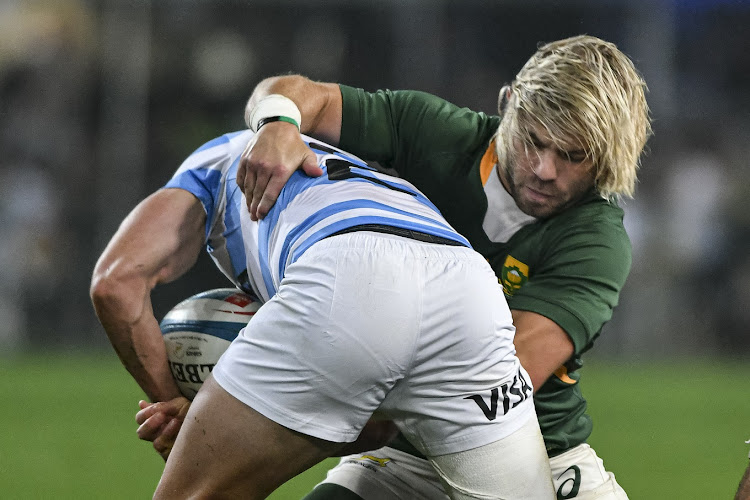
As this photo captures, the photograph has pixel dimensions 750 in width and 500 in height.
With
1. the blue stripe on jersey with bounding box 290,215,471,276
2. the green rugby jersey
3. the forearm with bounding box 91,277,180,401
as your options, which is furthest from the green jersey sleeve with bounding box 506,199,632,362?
the forearm with bounding box 91,277,180,401

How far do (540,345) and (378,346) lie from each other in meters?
0.80

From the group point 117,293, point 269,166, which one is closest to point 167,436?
point 117,293

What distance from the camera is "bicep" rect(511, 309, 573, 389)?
113 inches

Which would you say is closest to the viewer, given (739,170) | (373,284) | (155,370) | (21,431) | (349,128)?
(373,284)

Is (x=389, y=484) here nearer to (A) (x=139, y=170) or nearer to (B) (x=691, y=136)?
(A) (x=139, y=170)

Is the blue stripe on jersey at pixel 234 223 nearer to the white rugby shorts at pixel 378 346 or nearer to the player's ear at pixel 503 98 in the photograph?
the white rugby shorts at pixel 378 346

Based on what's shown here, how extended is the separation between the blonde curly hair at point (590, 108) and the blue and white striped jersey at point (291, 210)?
0.64m

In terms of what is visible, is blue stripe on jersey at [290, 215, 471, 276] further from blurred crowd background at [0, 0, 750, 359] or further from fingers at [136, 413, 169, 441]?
blurred crowd background at [0, 0, 750, 359]

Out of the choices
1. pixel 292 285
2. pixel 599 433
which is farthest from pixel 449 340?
pixel 599 433

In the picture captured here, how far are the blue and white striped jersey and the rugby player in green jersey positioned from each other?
0.69 feet

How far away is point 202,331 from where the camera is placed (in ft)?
9.87

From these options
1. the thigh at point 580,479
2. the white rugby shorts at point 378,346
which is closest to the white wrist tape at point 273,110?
the white rugby shorts at point 378,346

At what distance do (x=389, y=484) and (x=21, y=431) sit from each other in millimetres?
4311

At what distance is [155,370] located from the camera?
3043mm
